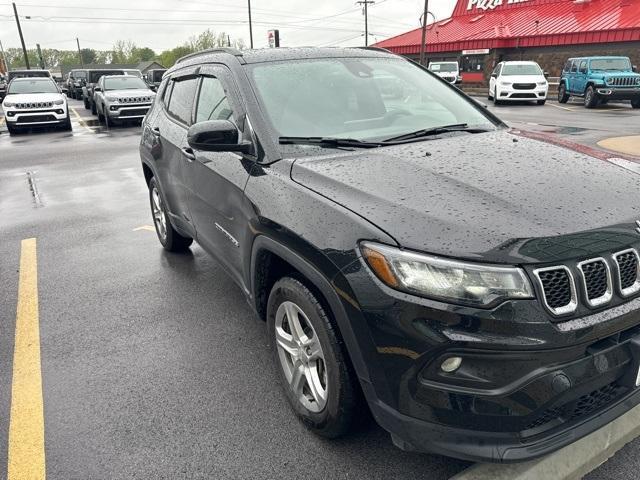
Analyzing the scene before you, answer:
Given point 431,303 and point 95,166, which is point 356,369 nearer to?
point 431,303

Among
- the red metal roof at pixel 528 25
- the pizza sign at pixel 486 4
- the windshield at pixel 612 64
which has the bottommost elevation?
the windshield at pixel 612 64

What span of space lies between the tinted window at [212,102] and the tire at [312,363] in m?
1.27

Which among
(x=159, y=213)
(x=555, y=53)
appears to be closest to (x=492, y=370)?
(x=159, y=213)

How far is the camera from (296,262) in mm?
2287

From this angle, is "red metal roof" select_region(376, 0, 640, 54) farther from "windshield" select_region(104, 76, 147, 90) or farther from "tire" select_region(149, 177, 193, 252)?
"tire" select_region(149, 177, 193, 252)

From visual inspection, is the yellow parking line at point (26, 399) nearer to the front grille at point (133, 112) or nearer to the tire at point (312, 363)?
the tire at point (312, 363)

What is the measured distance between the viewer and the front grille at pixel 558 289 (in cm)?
178

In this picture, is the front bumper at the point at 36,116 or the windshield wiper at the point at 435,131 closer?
the windshield wiper at the point at 435,131

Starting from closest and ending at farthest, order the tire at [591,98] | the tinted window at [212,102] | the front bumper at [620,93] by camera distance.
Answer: the tinted window at [212,102] → the front bumper at [620,93] → the tire at [591,98]

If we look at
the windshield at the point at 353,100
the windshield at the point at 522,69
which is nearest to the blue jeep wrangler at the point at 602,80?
the windshield at the point at 522,69

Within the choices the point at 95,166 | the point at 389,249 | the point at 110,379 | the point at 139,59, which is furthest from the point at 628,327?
the point at 139,59

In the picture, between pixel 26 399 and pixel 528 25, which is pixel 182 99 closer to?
pixel 26 399

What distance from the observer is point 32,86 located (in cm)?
1709

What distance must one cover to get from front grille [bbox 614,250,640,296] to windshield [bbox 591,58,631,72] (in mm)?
21588
